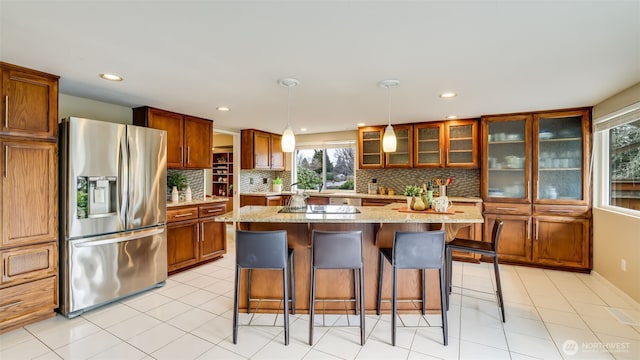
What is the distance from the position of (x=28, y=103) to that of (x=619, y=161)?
18.8ft

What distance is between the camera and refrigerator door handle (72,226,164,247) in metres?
2.68

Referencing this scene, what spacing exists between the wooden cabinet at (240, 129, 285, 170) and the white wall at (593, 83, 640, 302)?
193 inches

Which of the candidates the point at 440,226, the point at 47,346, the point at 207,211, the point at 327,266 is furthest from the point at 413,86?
the point at 47,346

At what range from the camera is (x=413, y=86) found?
288 centimetres

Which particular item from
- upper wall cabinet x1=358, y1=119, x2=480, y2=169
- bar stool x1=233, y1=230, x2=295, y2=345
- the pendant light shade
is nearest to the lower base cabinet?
upper wall cabinet x1=358, y1=119, x2=480, y2=169

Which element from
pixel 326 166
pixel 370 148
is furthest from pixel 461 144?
pixel 326 166

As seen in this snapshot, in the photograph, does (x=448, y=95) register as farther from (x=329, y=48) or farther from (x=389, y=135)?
(x=329, y=48)

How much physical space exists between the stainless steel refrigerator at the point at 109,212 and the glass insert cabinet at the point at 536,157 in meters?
4.26

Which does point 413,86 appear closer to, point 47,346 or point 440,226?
point 440,226

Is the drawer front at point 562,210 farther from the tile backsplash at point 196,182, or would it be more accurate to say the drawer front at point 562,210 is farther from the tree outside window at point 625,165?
the tile backsplash at point 196,182

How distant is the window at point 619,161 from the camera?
2.99 meters

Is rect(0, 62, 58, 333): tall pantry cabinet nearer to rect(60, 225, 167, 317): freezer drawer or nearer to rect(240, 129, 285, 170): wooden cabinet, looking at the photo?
rect(60, 225, 167, 317): freezer drawer

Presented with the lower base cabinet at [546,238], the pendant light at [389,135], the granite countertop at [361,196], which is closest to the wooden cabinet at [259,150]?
the granite countertop at [361,196]

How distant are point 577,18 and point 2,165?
12.9 ft
